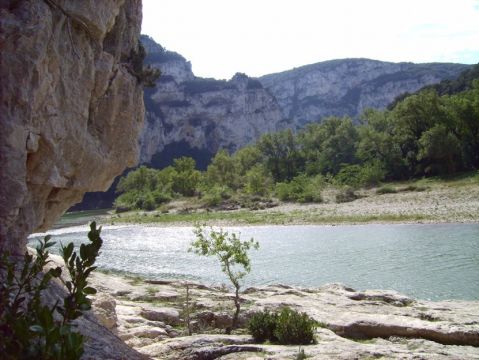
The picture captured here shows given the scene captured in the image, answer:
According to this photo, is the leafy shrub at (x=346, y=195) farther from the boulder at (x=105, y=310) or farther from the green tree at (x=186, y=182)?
the boulder at (x=105, y=310)

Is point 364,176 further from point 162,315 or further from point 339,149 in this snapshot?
point 162,315

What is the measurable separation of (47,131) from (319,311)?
12.6 metres

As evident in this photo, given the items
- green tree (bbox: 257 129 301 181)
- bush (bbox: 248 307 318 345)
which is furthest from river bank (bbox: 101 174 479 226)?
bush (bbox: 248 307 318 345)

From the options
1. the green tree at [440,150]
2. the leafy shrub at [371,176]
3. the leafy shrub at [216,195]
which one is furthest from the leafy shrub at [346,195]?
the leafy shrub at [216,195]

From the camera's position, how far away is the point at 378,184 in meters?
83.3

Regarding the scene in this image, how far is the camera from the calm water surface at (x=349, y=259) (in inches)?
1121

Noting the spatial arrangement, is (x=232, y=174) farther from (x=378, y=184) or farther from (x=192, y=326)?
(x=192, y=326)

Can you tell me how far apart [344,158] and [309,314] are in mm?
92438

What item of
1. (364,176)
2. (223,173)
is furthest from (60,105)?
(223,173)

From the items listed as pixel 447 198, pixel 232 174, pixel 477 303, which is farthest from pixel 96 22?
pixel 232 174

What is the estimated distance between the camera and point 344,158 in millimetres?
107812

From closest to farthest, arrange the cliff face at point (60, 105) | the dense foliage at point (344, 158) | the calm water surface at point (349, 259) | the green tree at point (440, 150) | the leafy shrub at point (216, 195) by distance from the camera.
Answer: the cliff face at point (60, 105) → the calm water surface at point (349, 259) → the green tree at point (440, 150) → the dense foliage at point (344, 158) → the leafy shrub at point (216, 195)

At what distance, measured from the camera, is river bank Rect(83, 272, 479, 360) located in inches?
523

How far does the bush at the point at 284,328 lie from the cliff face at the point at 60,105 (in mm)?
7224
